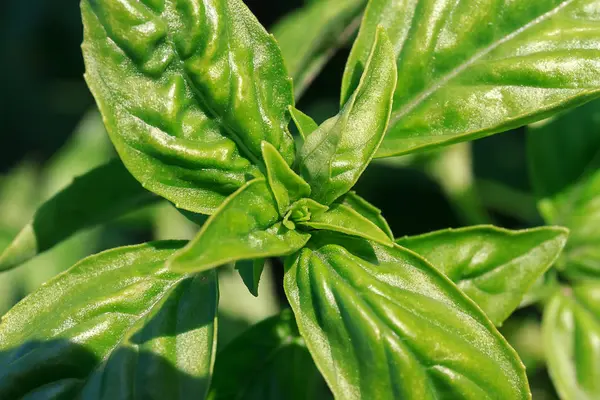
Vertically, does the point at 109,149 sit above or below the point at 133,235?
above

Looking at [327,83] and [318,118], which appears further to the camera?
[327,83]

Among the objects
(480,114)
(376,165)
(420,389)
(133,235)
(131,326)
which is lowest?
(133,235)

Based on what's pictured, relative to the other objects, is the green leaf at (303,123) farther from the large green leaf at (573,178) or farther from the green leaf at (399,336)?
the large green leaf at (573,178)

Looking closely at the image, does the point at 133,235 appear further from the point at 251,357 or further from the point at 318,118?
the point at 251,357

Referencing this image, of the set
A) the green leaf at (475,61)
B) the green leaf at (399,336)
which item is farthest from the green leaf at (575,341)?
the green leaf at (475,61)

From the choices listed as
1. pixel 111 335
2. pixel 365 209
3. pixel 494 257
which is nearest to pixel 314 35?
pixel 365 209

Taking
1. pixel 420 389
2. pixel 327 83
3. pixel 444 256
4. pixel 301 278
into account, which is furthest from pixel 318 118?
pixel 420 389
